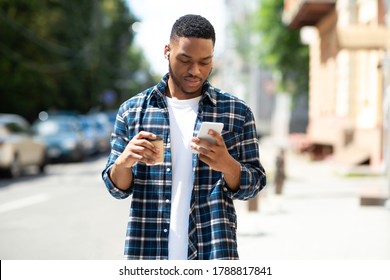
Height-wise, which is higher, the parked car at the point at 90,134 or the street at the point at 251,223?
the parked car at the point at 90,134

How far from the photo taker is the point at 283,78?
34.2 m

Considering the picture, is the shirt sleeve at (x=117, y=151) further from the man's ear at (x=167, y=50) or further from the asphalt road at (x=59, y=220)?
the asphalt road at (x=59, y=220)

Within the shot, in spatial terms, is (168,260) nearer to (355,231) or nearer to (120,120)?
(120,120)

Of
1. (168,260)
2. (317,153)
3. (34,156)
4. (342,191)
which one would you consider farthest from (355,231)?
(317,153)

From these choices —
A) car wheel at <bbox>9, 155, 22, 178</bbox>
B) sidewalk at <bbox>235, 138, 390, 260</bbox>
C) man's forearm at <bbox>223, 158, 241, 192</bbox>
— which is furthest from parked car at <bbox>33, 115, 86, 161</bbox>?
man's forearm at <bbox>223, 158, 241, 192</bbox>

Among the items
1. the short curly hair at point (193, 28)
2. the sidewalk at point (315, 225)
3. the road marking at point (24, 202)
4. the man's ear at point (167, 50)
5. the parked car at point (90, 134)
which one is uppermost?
the parked car at point (90, 134)

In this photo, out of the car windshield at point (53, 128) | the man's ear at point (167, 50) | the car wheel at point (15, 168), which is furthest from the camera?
the car windshield at point (53, 128)

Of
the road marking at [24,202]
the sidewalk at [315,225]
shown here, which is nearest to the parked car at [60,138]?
the road marking at [24,202]

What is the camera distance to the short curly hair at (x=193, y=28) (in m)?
3.08

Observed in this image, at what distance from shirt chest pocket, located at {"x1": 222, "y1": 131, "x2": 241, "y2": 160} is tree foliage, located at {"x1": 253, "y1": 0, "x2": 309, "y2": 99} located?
98.7ft

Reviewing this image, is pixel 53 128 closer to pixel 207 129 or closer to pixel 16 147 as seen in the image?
pixel 16 147

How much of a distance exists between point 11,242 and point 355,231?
3.77m

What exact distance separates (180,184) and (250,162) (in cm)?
29

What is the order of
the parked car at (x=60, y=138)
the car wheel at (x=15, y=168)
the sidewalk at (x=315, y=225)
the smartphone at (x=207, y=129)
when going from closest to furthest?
the smartphone at (x=207, y=129)
the sidewalk at (x=315, y=225)
the car wheel at (x=15, y=168)
the parked car at (x=60, y=138)
